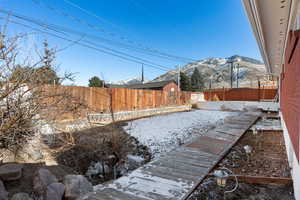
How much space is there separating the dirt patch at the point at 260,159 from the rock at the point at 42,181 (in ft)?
9.98

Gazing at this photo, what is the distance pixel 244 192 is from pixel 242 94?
17286mm

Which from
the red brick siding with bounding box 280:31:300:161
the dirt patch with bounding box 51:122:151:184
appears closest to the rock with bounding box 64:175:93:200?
the dirt patch with bounding box 51:122:151:184

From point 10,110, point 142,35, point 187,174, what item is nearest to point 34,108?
point 10,110

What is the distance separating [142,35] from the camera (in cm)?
1609

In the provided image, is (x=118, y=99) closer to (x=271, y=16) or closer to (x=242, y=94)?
(x=271, y=16)

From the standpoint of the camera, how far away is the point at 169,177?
274 centimetres

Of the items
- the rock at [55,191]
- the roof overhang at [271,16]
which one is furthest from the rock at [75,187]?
the roof overhang at [271,16]

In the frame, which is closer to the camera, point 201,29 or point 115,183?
point 115,183

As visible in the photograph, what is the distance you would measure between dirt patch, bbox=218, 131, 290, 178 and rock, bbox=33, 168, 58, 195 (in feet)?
9.98

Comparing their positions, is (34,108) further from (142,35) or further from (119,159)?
(142,35)

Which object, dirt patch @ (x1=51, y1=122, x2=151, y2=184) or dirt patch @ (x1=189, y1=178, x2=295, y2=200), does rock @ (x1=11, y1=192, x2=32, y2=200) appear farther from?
dirt patch @ (x1=189, y1=178, x2=295, y2=200)

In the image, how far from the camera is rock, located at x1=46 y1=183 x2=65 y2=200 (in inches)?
91.7

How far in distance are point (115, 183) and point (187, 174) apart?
3.93 ft

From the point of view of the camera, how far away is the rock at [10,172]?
Answer: 2.39m
